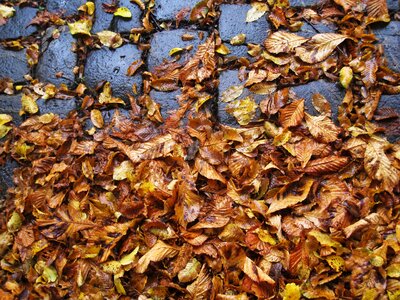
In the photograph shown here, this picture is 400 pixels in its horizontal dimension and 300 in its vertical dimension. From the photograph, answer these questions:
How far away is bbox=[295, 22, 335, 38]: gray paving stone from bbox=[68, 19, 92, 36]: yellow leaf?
4.78ft

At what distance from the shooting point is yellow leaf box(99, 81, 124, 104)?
8.21 feet

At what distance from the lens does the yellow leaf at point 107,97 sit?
2.50 m

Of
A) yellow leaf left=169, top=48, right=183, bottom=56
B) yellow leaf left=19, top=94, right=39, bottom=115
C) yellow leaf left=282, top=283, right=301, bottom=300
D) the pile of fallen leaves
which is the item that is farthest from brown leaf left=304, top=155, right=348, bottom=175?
yellow leaf left=19, top=94, right=39, bottom=115

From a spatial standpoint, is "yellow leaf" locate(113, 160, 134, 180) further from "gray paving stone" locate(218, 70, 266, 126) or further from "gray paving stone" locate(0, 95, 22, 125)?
"gray paving stone" locate(0, 95, 22, 125)

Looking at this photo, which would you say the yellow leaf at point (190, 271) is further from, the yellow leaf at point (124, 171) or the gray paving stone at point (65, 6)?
the gray paving stone at point (65, 6)

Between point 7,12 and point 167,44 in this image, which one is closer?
point 167,44

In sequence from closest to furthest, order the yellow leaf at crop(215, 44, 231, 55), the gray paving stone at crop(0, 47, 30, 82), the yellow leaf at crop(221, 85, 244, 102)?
the yellow leaf at crop(221, 85, 244, 102), the yellow leaf at crop(215, 44, 231, 55), the gray paving stone at crop(0, 47, 30, 82)

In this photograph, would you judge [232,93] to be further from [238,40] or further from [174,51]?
[174,51]

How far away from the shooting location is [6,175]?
2.56 meters

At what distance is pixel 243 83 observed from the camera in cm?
240

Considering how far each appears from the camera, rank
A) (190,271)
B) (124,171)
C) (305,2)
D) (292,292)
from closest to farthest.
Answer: (292,292), (190,271), (124,171), (305,2)

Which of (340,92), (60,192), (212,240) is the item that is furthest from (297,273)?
(60,192)

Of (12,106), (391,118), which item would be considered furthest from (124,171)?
(391,118)

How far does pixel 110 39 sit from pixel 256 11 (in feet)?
3.36
